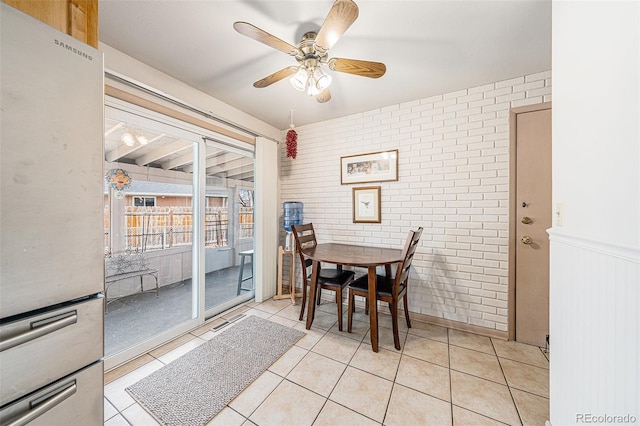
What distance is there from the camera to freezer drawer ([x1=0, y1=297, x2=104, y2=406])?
689 millimetres

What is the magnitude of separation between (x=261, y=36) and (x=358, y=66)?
64 centimetres

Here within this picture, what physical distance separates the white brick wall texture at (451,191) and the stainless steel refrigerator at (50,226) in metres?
2.45

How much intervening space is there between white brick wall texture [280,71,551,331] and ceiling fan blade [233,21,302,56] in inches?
64.0

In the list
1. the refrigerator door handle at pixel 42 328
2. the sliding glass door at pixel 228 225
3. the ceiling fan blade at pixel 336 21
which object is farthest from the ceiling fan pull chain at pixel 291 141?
the refrigerator door handle at pixel 42 328

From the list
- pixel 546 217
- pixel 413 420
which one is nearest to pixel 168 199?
pixel 413 420

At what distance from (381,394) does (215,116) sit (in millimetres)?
2962

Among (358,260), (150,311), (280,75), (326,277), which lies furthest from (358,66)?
(150,311)

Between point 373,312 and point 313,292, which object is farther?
point 313,292

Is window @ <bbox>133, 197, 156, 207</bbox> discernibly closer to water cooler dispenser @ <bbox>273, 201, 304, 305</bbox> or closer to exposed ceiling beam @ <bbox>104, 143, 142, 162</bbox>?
exposed ceiling beam @ <bbox>104, 143, 142, 162</bbox>

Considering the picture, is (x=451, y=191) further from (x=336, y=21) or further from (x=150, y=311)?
(x=150, y=311)

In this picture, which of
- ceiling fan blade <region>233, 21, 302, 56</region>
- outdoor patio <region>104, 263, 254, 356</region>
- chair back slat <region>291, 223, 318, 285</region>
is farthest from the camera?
chair back slat <region>291, 223, 318, 285</region>

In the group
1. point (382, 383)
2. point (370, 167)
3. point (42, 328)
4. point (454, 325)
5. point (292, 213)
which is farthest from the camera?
point (292, 213)

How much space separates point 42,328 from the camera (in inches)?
29.4

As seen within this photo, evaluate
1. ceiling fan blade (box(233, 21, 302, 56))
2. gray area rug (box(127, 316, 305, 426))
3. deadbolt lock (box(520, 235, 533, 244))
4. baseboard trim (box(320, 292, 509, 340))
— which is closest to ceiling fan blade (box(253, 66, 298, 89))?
ceiling fan blade (box(233, 21, 302, 56))
